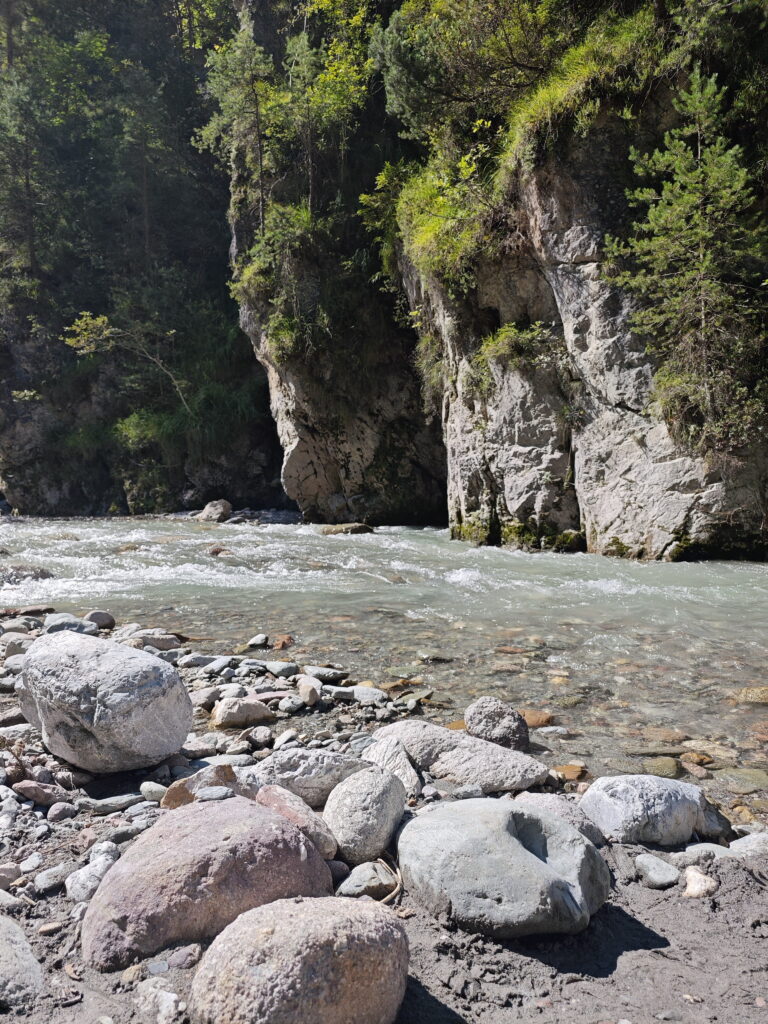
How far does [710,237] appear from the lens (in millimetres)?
8727

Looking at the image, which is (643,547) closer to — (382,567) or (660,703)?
(382,567)

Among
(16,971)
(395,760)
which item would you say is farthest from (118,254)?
(16,971)

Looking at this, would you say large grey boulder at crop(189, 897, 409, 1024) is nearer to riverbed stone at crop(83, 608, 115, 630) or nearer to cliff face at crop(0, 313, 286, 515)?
riverbed stone at crop(83, 608, 115, 630)

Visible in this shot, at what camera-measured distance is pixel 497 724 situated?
3854mm

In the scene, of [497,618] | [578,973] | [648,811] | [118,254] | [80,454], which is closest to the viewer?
[578,973]

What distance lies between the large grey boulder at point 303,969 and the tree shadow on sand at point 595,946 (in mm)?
505

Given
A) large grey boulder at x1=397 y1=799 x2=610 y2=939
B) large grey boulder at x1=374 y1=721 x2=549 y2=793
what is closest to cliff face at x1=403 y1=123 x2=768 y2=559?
large grey boulder at x1=374 y1=721 x2=549 y2=793

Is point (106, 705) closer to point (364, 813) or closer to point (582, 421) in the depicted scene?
point (364, 813)

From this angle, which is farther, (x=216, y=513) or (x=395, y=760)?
(x=216, y=513)

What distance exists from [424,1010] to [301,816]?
0.84 m

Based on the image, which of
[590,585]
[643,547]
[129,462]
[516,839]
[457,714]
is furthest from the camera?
[129,462]

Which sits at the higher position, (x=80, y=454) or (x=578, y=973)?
(x=80, y=454)

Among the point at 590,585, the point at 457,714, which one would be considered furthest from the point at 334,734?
the point at 590,585

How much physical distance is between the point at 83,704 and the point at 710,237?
9.35 meters
